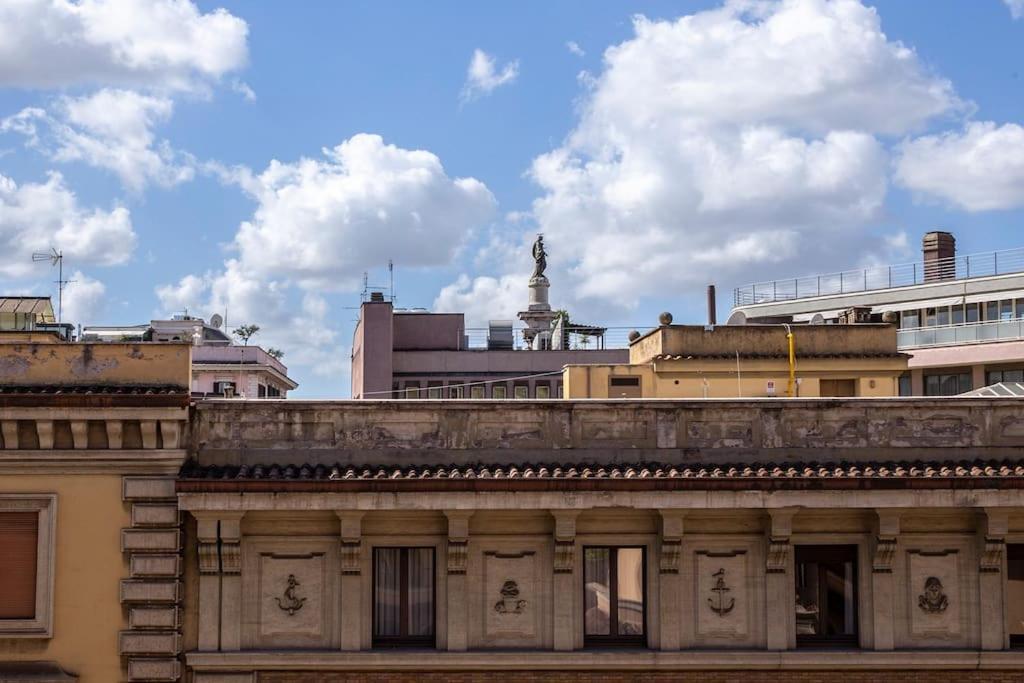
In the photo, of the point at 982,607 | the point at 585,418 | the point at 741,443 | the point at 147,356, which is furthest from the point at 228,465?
the point at 982,607

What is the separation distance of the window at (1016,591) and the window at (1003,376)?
36.8m

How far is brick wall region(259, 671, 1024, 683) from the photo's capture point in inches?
945

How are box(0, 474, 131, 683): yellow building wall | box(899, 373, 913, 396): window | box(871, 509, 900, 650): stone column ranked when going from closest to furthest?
box(0, 474, 131, 683): yellow building wall → box(871, 509, 900, 650): stone column → box(899, 373, 913, 396): window

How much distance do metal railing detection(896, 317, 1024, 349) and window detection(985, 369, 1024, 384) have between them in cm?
142

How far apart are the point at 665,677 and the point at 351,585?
18.2 ft

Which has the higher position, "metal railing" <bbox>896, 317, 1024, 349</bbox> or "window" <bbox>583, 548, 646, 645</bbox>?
"metal railing" <bbox>896, 317, 1024, 349</bbox>

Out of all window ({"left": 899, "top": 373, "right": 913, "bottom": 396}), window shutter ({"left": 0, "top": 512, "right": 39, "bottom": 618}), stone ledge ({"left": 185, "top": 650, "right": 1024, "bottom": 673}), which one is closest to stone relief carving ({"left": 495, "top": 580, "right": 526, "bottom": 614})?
stone ledge ({"left": 185, "top": 650, "right": 1024, "bottom": 673})

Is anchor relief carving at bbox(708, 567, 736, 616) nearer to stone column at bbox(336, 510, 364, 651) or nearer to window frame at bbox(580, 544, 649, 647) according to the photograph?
window frame at bbox(580, 544, 649, 647)

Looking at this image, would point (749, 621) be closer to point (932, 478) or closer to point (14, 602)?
point (932, 478)

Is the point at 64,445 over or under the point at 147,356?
under

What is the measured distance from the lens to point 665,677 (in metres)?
24.1

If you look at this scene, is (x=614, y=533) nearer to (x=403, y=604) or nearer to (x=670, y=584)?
(x=670, y=584)

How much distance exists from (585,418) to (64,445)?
28.9 feet

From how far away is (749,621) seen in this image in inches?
968
